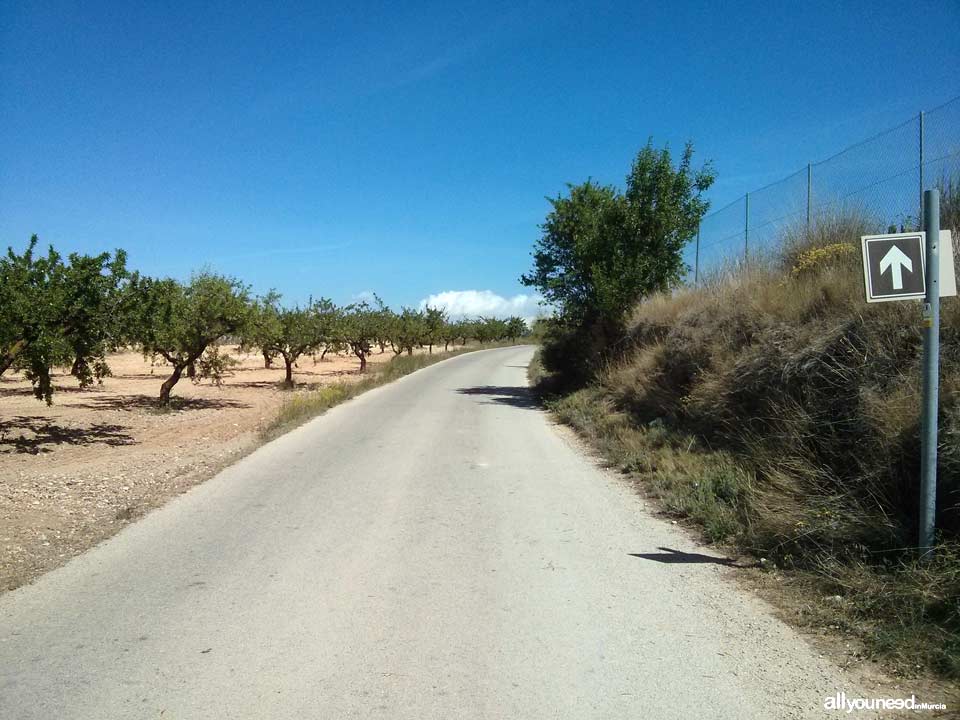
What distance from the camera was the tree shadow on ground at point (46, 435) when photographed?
13672 mm

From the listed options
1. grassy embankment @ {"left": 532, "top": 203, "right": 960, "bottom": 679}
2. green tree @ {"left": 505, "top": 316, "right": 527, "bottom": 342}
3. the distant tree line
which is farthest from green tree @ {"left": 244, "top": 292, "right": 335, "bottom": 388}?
green tree @ {"left": 505, "top": 316, "right": 527, "bottom": 342}

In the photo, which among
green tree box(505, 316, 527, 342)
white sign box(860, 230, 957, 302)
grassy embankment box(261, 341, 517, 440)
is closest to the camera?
white sign box(860, 230, 957, 302)

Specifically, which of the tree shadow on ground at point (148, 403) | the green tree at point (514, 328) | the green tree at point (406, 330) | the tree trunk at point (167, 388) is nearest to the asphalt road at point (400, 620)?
the tree trunk at point (167, 388)

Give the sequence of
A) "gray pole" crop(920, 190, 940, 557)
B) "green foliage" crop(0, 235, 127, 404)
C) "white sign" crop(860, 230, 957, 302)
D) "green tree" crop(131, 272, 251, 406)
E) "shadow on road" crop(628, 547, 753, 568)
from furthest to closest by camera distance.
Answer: "green tree" crop(131, 272, 251, 406) < "green foliage" crop(0, 235, 127, 404) < "shadow on road" crop(628, 547, 753, 568) < "white sign" crop(860, 230, 957, 302) < "gray pole" crop(920, 190, 940, 557)

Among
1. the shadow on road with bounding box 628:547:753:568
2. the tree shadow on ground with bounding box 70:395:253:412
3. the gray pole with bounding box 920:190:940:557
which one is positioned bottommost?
the shadow on road with bounding box 628:547:753:568

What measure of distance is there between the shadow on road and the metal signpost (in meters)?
1.57

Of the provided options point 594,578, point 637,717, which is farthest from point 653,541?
point 637,717

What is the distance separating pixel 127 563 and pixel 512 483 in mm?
4886

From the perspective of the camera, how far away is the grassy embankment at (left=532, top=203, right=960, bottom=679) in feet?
14.4

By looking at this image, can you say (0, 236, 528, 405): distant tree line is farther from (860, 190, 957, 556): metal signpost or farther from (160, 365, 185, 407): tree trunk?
(860, 190, 957, 556): metal signpost

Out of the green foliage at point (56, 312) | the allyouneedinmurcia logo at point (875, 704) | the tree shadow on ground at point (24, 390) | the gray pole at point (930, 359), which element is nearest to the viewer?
the allyouneedinmurcia logo at point (875, 704)

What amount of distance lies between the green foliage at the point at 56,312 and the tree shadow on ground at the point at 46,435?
1.17m

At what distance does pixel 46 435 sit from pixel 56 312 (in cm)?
415

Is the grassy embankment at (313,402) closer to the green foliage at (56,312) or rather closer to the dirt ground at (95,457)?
the dirt ground at (95,457)
